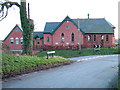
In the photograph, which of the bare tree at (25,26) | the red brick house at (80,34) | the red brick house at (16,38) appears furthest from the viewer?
the red brick house at (16,38)

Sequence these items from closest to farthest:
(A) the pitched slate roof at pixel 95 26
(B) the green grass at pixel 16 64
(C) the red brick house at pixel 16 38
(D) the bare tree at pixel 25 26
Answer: (B) the green grass at pixel 16 64
(D) the bare tree at pixel 25 26
(A) the pitched slate roof at pixel 95 26
(C) the red brick house at pixel 16 38

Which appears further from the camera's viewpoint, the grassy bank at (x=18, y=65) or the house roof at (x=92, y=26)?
the house roof at (x=92, y=26)

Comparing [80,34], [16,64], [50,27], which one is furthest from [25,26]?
[50,27]

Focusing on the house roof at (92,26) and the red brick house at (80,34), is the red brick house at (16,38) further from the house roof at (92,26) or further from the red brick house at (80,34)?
the house roof at (92,26)

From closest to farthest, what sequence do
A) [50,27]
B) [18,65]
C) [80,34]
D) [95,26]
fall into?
[18,65], [80,34], [95,26], [50,27]

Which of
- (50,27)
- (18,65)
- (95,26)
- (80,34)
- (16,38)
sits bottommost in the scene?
(18,65)

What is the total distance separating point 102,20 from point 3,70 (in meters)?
37.0

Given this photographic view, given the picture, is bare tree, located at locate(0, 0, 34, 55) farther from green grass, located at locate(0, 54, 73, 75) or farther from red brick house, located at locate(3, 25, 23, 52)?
red brick house, located at locate(3, 25, 23, 52)

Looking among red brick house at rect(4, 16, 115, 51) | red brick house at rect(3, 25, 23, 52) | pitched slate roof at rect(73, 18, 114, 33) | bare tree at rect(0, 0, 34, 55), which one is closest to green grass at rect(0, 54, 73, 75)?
bare tree at rect(0, 0, 34, 55)

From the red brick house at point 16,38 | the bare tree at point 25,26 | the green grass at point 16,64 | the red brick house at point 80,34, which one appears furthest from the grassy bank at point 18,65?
the red brick house at point 16,38

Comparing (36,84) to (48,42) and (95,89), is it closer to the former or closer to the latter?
(95,89)

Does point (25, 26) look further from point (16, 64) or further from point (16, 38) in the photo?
point (16, 38)

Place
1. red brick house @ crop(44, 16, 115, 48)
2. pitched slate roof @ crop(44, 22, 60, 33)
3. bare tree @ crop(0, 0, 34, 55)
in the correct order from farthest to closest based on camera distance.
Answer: pitched slate roof @ crop(44, 22, 60, 33)
red brick house @ crop(44, 16, 115, 48)
bare tree @ crop(0, 0, 34, 55)

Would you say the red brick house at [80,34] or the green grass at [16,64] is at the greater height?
the red brick house at [80,34]
